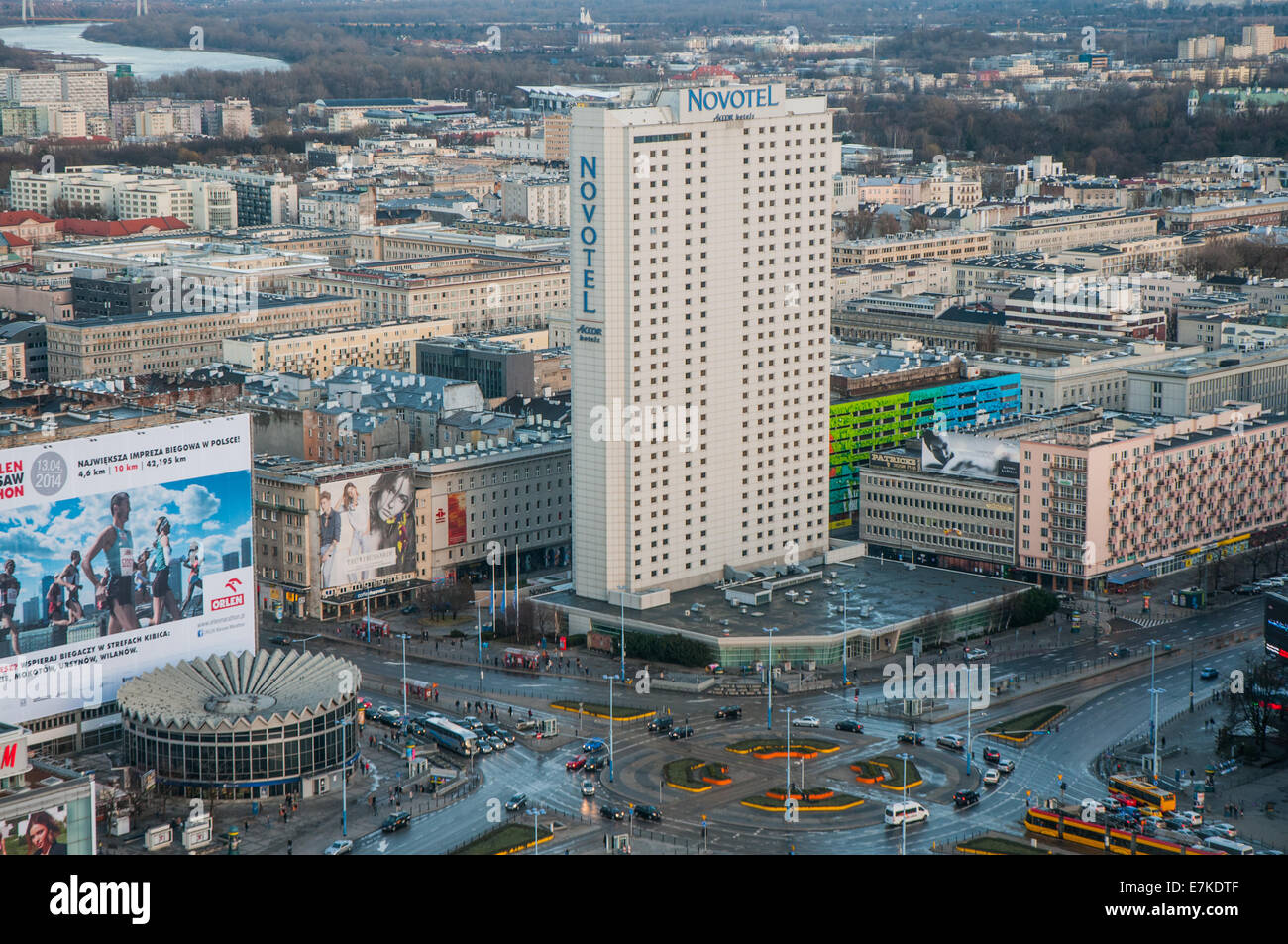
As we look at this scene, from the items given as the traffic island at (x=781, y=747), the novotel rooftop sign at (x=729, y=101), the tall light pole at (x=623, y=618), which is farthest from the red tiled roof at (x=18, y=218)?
the traffic island at (x=781, y=747)

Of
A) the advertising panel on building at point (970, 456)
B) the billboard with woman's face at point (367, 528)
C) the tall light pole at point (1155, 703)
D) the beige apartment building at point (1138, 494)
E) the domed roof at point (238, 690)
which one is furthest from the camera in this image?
the advertising panel on building at point (970, 456)

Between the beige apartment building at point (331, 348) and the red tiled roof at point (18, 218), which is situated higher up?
the red tiled roof at point (18, 218)

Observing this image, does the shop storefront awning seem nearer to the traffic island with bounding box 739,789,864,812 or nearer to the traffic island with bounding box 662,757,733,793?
the traffic island with bounding box 662,757,733,793

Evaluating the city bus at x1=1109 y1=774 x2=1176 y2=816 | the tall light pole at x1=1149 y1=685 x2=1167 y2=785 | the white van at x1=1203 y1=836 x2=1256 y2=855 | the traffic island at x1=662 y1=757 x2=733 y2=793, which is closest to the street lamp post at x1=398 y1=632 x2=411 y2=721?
the traffic island at x1=662 y1=757 x2=733 y2=793

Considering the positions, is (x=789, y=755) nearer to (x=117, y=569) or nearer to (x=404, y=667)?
(x=404, y=667)

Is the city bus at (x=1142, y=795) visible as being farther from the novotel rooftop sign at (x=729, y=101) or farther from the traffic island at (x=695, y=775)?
the novotel rooftop sign at (x=729, y=101)
